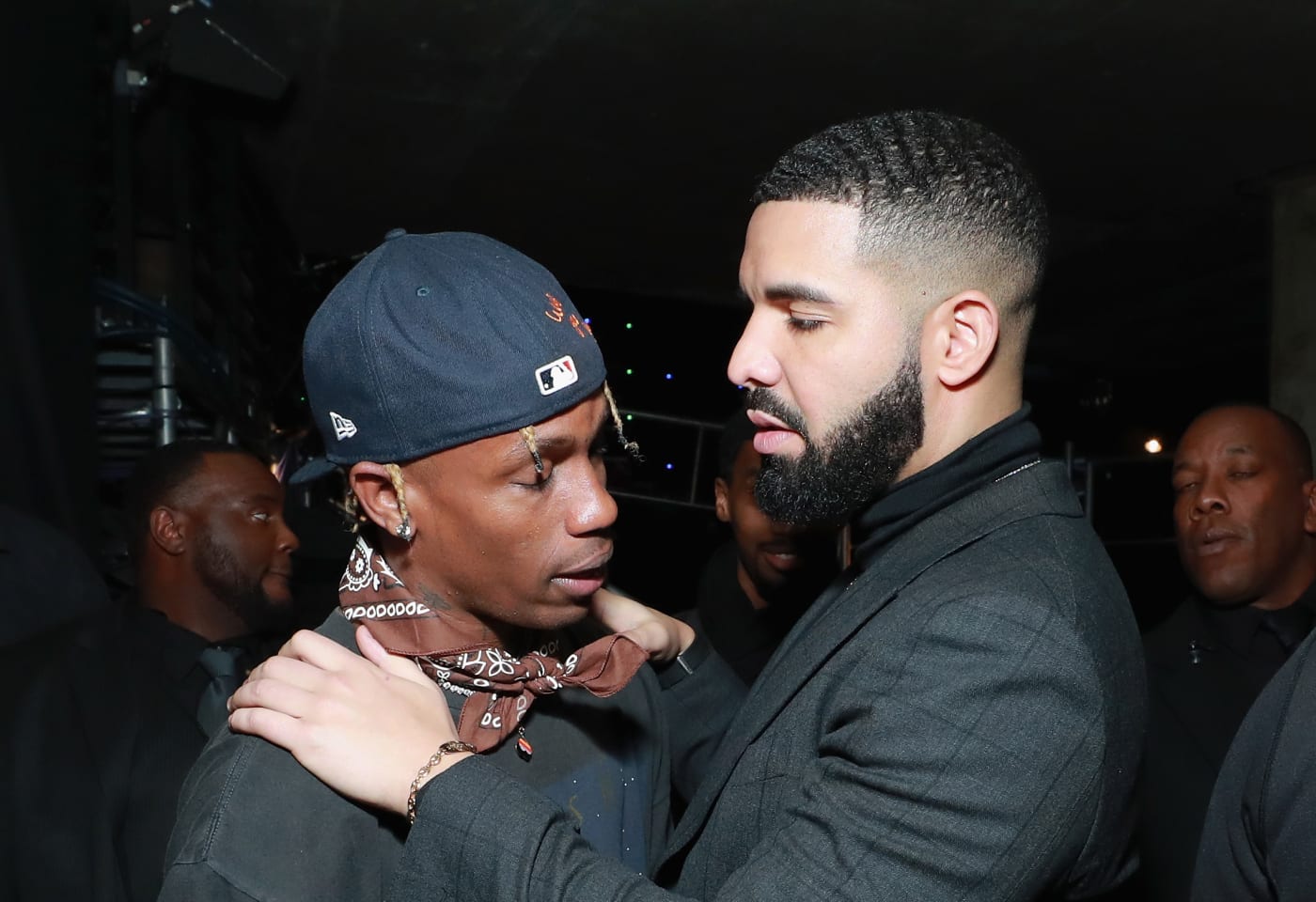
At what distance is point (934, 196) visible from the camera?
138 centimetres

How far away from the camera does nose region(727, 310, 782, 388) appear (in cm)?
141

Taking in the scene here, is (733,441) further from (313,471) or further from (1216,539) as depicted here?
(313,471)

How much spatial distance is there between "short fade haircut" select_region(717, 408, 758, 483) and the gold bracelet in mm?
2284

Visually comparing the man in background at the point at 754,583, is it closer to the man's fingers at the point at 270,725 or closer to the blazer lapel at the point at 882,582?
the blazer lapel at the point at 882,582

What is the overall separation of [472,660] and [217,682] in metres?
1.57

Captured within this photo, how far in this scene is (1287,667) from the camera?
4.67 ft

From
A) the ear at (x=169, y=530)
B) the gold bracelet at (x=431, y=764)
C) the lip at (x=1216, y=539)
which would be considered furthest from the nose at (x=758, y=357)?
the ear at (x=169, y=530)

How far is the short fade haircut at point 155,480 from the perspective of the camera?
318cm

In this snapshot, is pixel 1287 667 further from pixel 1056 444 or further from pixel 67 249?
pixel 1056 444

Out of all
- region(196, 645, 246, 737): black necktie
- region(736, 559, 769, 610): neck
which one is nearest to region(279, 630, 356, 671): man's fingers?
region(196, 645, 246, 737): black necktie

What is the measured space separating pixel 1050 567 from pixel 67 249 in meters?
2.52

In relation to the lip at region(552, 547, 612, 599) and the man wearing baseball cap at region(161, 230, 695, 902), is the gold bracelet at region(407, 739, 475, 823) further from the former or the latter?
the lip at region(552, 547, 612, 599)

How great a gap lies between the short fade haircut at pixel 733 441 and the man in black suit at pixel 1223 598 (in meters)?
1.18

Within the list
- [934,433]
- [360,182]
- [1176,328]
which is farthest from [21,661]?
[1176,328]
